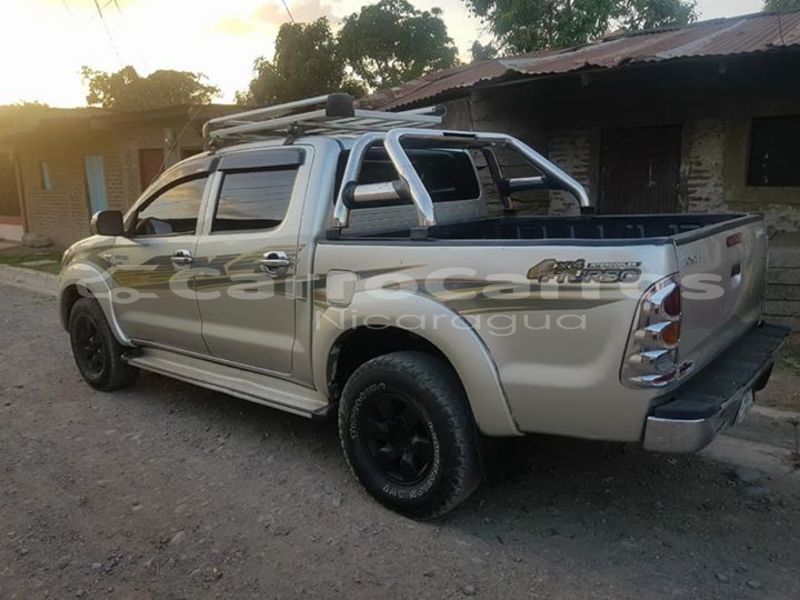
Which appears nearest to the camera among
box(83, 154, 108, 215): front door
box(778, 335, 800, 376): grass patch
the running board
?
the running board

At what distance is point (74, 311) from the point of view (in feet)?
16.7

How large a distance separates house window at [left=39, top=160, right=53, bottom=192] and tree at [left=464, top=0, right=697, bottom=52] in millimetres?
10865

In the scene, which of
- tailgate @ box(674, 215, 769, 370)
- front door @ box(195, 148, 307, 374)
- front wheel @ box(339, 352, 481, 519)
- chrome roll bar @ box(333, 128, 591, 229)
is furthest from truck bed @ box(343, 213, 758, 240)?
front wheel @ box(339, 352, 481, 519)

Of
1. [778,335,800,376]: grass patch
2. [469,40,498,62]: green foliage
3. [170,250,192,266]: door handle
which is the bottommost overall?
[778,335,800,376]: grass patch

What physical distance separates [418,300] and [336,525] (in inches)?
45.6

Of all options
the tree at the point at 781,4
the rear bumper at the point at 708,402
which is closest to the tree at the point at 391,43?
the tree at the point at 781,4

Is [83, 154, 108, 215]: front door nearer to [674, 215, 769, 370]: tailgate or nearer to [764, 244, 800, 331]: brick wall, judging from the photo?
[764, 244, 800, 331]: brick wall

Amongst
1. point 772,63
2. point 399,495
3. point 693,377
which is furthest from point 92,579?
point 772,63

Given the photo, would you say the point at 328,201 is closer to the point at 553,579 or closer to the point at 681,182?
the point at 553,579

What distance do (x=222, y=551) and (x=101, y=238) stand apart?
2841mm

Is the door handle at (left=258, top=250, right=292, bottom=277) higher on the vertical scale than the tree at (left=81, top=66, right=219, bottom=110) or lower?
lower

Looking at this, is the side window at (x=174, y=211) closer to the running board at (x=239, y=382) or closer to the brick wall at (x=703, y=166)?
the running board at (x=239, y=382)

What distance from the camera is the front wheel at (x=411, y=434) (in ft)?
9.46

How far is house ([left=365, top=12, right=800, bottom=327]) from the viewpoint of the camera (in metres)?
6.20
